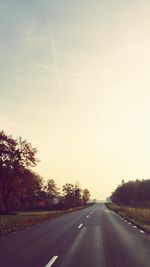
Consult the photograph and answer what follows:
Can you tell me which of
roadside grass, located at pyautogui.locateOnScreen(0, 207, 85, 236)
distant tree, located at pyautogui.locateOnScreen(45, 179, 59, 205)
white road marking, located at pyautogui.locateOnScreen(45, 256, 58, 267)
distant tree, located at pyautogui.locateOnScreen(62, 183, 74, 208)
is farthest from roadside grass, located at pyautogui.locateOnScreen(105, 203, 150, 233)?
distant tree, located at pyautogui.locateOnScreen(45, 179, 59, 205)

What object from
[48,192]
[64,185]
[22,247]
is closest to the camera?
[22,247]

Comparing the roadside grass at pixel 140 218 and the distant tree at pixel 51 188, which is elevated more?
the distant tree at pixel 51 188

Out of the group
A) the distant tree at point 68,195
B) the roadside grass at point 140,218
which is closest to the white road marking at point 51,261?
the roadside grass at point 140,218

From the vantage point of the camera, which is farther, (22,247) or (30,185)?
(30,185)

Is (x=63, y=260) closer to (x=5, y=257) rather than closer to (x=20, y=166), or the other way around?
(x=5, y=257)

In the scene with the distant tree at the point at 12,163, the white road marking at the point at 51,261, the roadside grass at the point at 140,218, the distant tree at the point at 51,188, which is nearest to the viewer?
the white road marking at the point at 51,261

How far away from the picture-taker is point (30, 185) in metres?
62.1

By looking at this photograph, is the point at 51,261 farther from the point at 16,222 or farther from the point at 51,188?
the point at 51,188

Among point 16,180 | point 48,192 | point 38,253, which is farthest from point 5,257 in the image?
point 48,192

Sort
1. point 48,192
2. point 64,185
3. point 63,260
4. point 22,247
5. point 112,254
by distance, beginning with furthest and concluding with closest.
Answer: point 48,192, point 64,185, point 22,247, point 112,254, point 63,260

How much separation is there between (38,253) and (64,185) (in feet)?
451


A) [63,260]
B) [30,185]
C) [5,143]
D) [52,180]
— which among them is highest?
[52,180]

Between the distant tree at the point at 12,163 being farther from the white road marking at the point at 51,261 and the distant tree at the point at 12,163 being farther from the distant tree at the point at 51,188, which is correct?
the distant tree at the point at 51,188

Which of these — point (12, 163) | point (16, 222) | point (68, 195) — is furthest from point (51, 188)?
point (16, 222)
